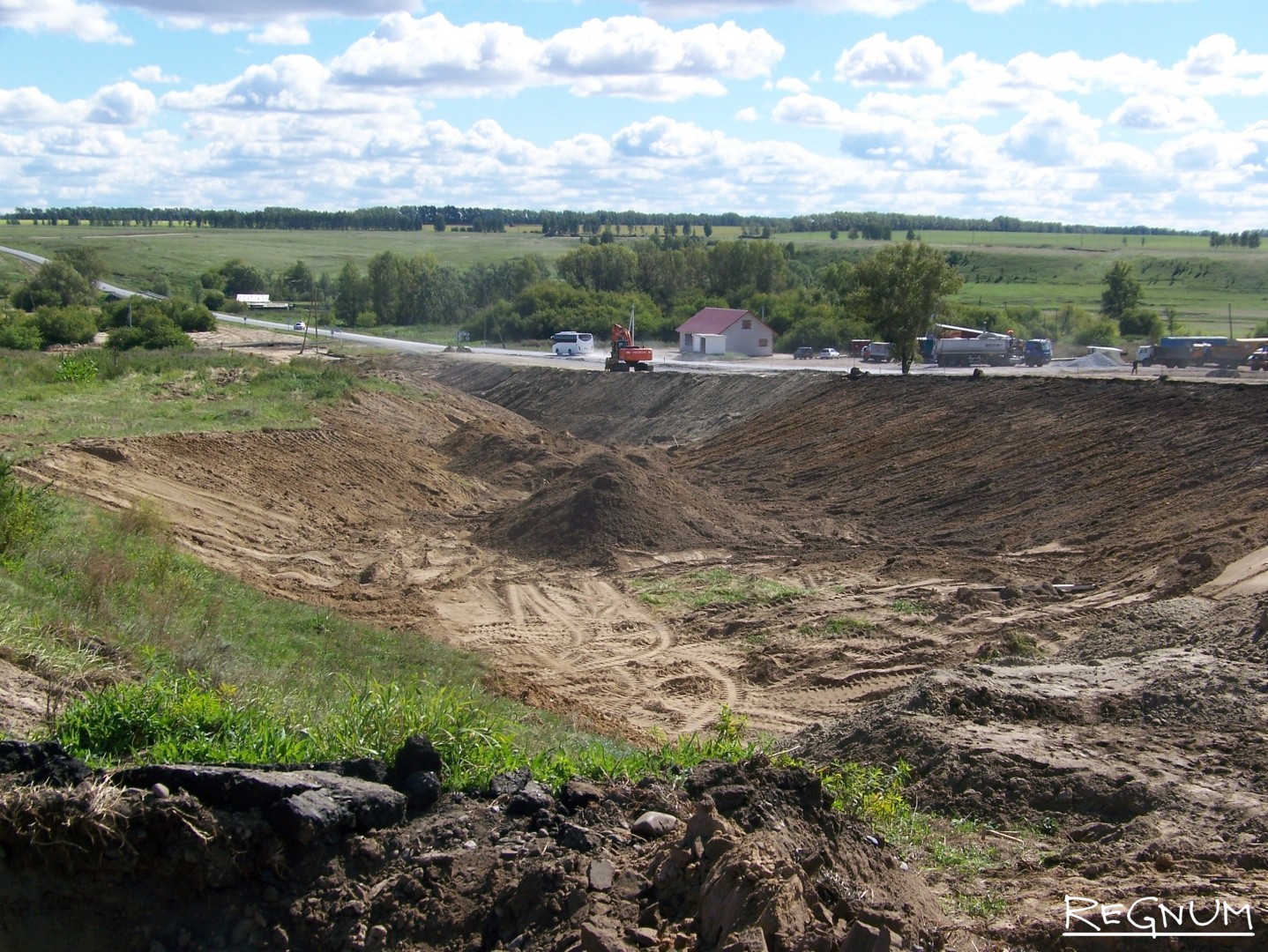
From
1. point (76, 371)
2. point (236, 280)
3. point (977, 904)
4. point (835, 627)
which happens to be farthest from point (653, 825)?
point (236, 280)

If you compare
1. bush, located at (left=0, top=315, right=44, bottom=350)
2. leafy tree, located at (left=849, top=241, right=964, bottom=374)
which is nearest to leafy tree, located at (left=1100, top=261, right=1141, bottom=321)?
leafy tree, located at (left=849, top=241, right=964, bottom=374)

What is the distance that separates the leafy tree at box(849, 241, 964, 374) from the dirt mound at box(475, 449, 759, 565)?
1529 cm

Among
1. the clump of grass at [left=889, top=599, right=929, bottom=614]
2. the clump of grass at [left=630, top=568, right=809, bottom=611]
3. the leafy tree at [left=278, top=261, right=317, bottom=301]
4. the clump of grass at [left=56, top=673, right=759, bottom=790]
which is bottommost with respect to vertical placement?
the clump of grass at [left=630, top=568, right=809, bottom=611]

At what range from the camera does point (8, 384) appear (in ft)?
105

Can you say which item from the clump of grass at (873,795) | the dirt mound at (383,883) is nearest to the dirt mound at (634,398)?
the clump of grass at (873,795)

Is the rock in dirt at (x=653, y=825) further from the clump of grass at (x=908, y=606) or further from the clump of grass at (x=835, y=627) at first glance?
the clump of grass at (x=908, y=606)

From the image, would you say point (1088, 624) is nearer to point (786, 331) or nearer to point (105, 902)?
point (105, 902)

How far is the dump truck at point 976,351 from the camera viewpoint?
52.2 meters

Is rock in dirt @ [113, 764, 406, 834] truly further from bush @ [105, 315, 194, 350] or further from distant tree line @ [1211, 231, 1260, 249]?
distant tree line @ [1211, 231, 1260, 249]

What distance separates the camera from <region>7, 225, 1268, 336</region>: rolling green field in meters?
102

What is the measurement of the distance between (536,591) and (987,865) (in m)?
14.8

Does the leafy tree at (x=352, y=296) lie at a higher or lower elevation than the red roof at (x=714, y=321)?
higher
